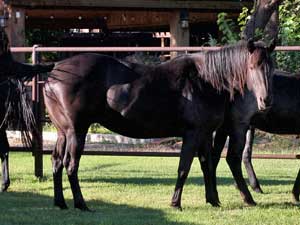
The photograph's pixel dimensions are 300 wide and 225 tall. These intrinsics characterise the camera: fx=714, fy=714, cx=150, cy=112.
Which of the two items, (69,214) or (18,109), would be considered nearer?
(69,214)

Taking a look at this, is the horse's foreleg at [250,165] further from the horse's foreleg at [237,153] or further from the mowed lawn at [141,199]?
the horse's foreleg at [237,153]

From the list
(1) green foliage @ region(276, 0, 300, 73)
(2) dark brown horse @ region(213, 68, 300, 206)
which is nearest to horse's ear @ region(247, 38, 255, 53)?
(2) dark brown horse @ region(213, 68, 300, 206)

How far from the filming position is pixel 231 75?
8180mm

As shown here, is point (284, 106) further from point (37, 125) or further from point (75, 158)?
point (37, 125)

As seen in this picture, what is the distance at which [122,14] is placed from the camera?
21.8 m

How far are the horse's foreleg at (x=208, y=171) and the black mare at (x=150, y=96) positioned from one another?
0.33ft

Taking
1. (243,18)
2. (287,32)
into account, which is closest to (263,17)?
(287,32)

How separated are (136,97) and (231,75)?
112cm

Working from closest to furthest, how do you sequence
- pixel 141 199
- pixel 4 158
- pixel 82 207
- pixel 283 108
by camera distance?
1. pixel 82 207
2. pixel 141 199
3. pixel 283 108
4. pixel 4 158

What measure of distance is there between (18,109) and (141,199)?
2.17 metres

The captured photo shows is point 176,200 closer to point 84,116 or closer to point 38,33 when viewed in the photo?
point 84,116

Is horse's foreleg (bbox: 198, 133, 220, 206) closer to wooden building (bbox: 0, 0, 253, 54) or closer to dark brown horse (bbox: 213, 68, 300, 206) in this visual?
dark brown horse (bbox: 213, 68, 300, 206)

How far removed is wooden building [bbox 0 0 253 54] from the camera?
17891 millimetres

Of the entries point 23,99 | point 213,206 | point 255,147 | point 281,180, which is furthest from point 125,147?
point 213,206
